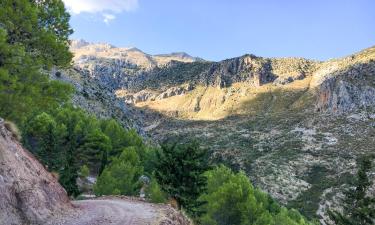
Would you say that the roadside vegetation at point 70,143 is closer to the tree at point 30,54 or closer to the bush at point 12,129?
the tree at point 30,54

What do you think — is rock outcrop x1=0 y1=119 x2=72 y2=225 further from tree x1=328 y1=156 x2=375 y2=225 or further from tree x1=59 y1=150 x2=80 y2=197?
tree x1=328 y1=156 x2=375 y2=225

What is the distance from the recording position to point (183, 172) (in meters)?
31.7

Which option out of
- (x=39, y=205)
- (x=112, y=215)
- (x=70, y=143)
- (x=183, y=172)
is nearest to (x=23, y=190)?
(x=39, y=205)

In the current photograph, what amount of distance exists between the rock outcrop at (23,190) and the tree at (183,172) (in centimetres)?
1198

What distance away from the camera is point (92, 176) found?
225ft

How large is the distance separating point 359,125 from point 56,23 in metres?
196

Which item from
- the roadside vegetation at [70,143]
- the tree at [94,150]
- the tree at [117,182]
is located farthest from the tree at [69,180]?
the tree at [94,150]

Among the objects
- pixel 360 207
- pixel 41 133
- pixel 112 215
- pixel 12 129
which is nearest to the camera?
pixel 112 215

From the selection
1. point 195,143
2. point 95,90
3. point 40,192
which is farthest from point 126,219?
point 95,90

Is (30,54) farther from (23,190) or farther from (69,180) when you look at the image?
(69,180)

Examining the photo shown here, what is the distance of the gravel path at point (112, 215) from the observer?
1622 centimetres

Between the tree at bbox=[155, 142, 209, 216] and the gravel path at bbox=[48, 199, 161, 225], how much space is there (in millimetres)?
9858

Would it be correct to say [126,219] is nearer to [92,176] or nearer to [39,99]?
[39,99]

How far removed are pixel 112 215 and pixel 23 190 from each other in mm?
3587
